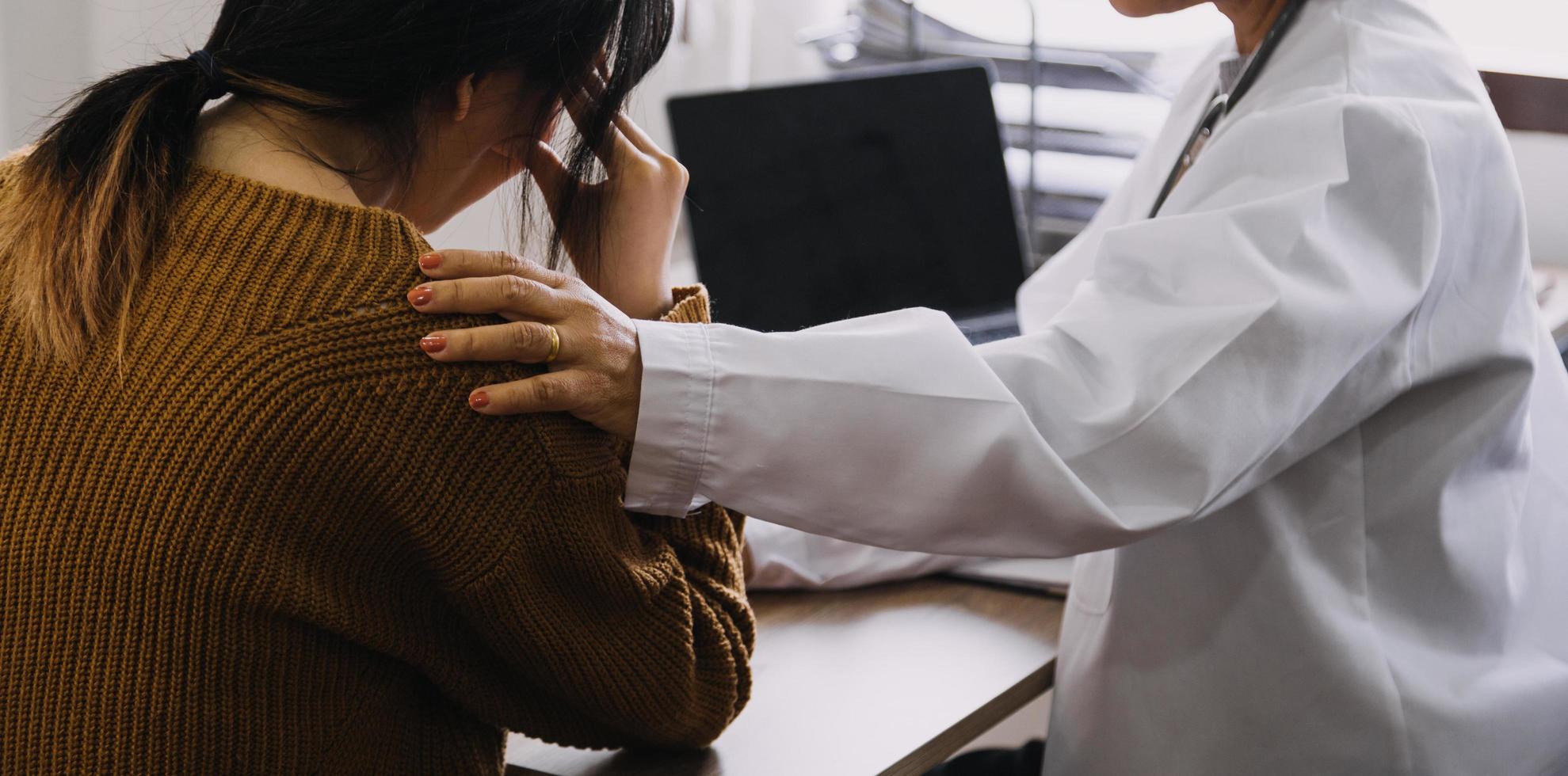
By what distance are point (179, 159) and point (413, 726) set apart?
0.35 m

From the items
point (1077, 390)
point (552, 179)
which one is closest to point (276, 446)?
point (552, 179)

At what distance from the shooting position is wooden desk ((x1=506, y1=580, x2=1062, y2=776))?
94 cm

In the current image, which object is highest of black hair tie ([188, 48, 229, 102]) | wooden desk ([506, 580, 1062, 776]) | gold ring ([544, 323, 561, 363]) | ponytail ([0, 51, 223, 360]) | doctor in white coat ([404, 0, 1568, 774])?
black hair tie ([188, 48, 229, 102])

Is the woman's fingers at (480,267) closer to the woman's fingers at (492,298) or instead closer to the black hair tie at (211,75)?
the woman's fingers at (492,298)

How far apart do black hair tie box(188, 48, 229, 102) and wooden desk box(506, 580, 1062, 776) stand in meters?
0.48

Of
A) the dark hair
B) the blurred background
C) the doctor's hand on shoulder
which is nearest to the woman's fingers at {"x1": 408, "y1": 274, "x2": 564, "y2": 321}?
the doctor's hand on shoulder

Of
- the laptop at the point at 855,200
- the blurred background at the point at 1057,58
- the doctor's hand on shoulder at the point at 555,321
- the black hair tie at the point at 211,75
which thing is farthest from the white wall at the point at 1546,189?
the black hair tie at the point at 211,75

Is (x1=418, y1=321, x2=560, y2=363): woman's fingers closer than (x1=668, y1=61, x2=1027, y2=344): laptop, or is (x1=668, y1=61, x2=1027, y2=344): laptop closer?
(x1=418, y1=321, x2=560, y2=363): woman's fingers

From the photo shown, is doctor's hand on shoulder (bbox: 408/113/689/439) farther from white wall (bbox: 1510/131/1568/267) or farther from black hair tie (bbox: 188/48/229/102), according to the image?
white wall (bbox: 1510/131/1568/267)

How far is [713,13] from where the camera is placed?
222 cm

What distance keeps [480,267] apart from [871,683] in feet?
1.60

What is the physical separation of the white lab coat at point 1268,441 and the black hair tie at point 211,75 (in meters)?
0.27

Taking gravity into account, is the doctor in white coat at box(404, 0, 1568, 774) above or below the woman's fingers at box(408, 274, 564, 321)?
below

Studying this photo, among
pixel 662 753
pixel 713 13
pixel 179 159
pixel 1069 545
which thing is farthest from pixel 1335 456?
pixel 713 13
